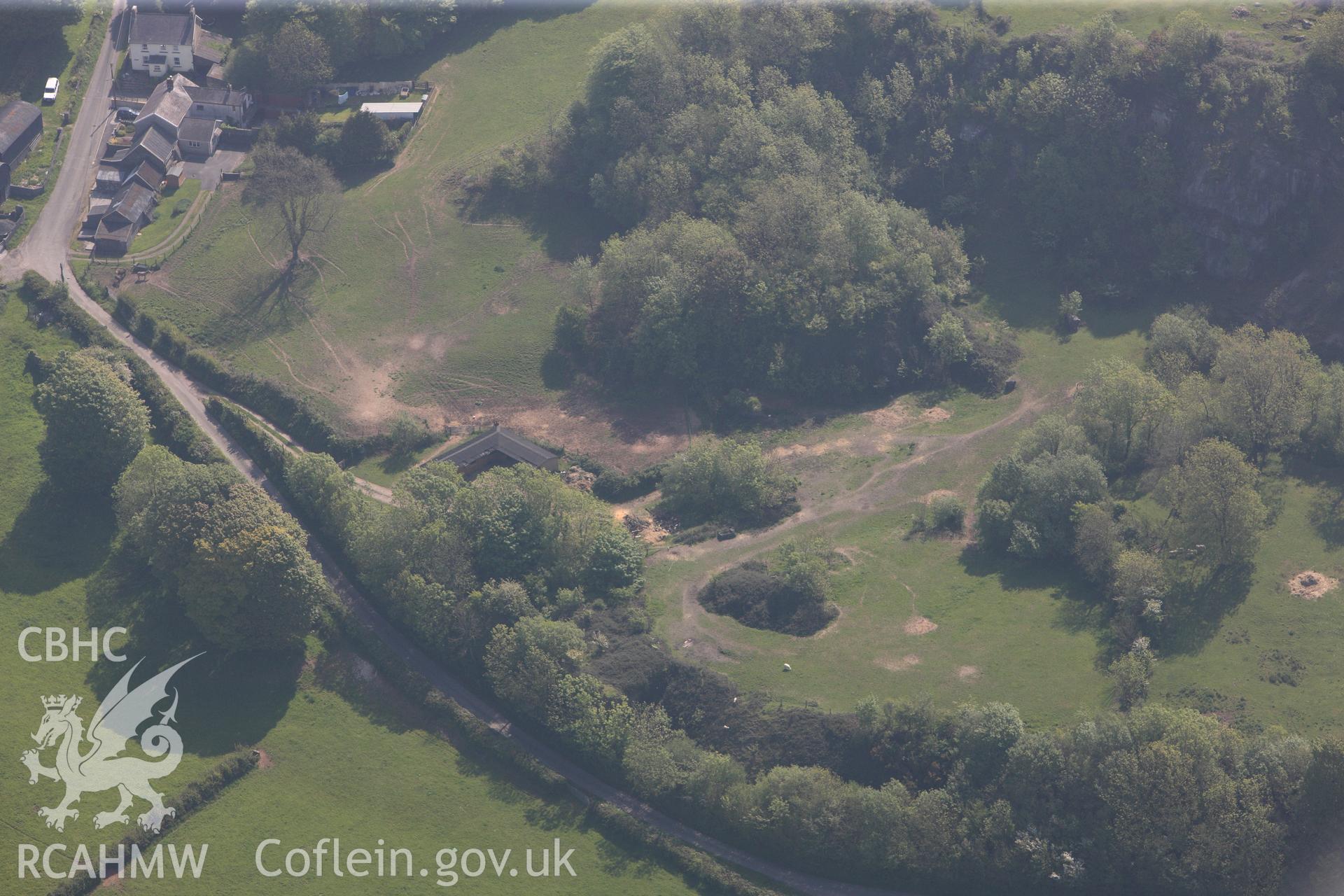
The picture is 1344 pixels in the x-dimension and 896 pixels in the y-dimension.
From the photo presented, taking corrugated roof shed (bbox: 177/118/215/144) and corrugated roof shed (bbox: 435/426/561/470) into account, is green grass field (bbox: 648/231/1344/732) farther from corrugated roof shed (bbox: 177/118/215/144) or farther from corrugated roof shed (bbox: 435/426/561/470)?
corrugated roof shed (bbox: 177/118/215/144)

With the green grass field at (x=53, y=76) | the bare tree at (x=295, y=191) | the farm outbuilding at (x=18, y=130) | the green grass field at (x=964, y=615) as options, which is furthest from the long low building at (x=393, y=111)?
the green grass field at (x=964, y=615)

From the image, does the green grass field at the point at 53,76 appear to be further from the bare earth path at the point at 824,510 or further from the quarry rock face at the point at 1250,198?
the quarry rock face at the point at 1250,198

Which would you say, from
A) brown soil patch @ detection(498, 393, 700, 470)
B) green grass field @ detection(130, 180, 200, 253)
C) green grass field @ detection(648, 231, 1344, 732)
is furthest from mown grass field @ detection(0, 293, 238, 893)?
green grass field @ detection(648, 231, 1344, 732)

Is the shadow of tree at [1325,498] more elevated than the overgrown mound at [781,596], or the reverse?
the shadow of tree at [1325,498]

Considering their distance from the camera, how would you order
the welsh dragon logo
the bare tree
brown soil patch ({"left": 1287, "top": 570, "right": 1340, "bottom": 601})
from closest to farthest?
the welsh dragon logo → brown soil patch ({"left": 1287, "top": 570, "right": 1340, "bottom": 601}) → the bare tree

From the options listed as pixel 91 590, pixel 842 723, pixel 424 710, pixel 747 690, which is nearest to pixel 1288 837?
pixel 842 723

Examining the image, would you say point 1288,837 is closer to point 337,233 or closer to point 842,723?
point 842,723

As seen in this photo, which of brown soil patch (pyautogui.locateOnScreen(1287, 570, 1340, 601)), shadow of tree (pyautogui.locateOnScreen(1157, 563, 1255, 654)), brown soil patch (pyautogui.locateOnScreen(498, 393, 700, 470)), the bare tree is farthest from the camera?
the bare tree
